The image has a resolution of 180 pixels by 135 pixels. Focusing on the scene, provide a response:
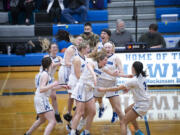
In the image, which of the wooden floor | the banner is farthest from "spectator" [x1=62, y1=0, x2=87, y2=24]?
the banner

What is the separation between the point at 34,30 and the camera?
14562 mm

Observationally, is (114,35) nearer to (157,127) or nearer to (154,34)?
(154,34)

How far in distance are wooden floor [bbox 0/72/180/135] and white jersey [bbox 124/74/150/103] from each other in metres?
1.04

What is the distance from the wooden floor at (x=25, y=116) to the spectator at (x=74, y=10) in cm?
371

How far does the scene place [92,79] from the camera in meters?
6.27

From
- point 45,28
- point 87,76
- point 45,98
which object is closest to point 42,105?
point 45,98

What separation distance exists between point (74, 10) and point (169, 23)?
3848 mm

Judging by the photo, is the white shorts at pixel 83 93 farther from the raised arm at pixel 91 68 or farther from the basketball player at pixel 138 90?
the basketball player at pixel 138 90

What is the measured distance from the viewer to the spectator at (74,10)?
47.3 ft

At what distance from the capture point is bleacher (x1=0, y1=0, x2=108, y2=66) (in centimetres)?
1339

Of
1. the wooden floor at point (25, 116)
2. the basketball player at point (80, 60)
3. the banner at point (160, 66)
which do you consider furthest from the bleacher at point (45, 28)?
the basketball player at point (80, 60)

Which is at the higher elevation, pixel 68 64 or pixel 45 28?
pixel 45 28

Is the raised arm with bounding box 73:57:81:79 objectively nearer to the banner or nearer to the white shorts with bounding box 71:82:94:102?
the white shorts with bounding box 71:82:94:102

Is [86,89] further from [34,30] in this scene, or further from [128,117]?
[34,30]
